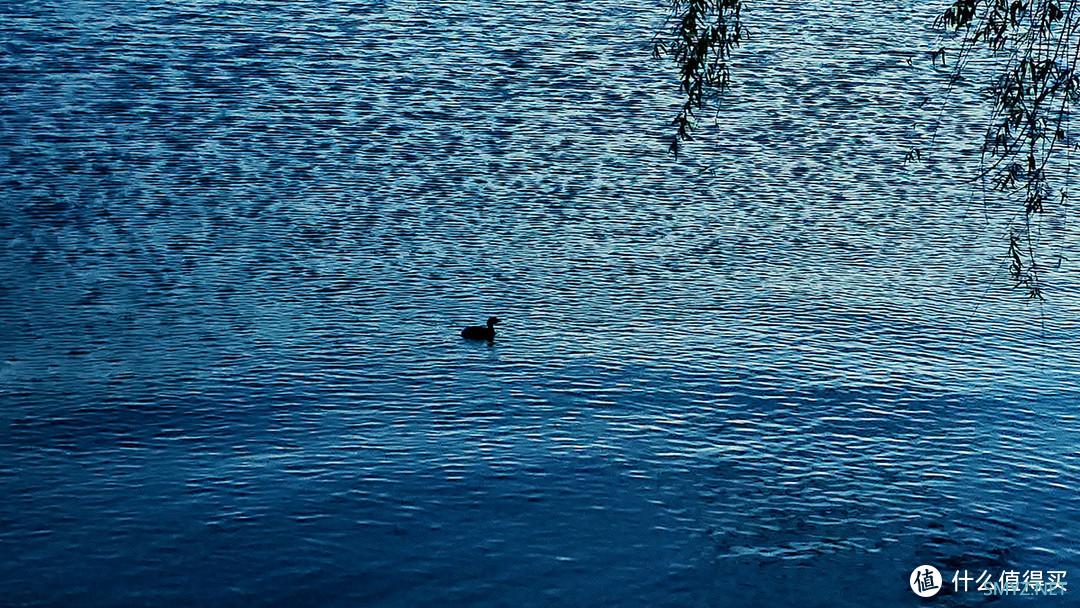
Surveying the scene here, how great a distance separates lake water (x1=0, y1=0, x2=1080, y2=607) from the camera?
83.3 ft

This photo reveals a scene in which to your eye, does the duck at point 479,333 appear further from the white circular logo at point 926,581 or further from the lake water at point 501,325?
the white circular logo at point 926,581

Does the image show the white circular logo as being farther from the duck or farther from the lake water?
the duck

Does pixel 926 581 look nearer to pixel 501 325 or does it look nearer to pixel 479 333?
pixel 479 333

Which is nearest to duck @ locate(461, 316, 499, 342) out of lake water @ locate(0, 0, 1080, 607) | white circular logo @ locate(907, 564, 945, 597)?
lake water @ locate(0, 0, 1080, 607)

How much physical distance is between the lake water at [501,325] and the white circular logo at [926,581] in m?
0.25

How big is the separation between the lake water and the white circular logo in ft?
0.81

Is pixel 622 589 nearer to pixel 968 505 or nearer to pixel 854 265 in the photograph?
pixel 968 505

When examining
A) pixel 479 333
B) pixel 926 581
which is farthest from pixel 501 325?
pixel 926 581

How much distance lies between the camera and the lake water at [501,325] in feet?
83.3

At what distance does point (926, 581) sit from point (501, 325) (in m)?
13.5

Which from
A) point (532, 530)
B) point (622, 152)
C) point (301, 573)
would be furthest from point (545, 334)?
point (622, 152)

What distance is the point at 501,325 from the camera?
35.2 m

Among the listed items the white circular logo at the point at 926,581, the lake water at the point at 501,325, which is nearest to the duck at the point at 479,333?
the lake water at the point at 501,325

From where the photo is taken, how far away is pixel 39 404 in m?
30.1
